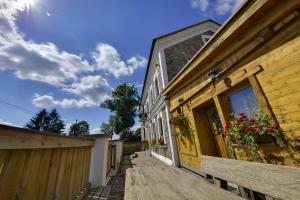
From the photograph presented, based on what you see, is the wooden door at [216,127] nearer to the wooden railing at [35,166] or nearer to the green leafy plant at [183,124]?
the green leafy plant at [183,124]

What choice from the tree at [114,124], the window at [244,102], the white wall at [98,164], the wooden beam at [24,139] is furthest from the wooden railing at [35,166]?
the tree at [114,124]

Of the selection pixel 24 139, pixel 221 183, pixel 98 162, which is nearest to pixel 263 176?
pixel 221 183

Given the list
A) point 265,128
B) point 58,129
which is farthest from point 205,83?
point 58,129

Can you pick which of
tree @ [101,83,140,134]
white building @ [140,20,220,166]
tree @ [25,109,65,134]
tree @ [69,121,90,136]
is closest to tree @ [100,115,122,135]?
tree @ [101,83,140,134]

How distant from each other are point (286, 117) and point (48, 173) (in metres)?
3.25

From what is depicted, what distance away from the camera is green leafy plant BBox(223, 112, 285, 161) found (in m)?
2.04

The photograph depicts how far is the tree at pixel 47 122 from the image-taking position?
40.9m

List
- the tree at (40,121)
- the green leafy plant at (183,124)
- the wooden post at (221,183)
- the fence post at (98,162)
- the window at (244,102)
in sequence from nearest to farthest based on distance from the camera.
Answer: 1. the wooden post at (221,183)
2. the window at (244,102)
3. the fence post at (98,162)
4. the green leafy plant at (183,124)
5. the tree at (40,121)

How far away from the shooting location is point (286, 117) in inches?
77.1

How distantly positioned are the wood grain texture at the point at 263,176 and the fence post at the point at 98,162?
9.46ft

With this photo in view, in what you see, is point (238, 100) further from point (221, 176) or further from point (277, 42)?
point (221, 176)

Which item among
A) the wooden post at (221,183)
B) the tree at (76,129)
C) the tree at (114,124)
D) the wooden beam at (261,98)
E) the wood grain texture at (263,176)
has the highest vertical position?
the tree at (76,129)

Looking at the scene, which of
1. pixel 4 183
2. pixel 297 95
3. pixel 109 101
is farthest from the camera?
pixel 109 101

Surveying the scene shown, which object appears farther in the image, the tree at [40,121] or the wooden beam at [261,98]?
the tree at [40,121]
